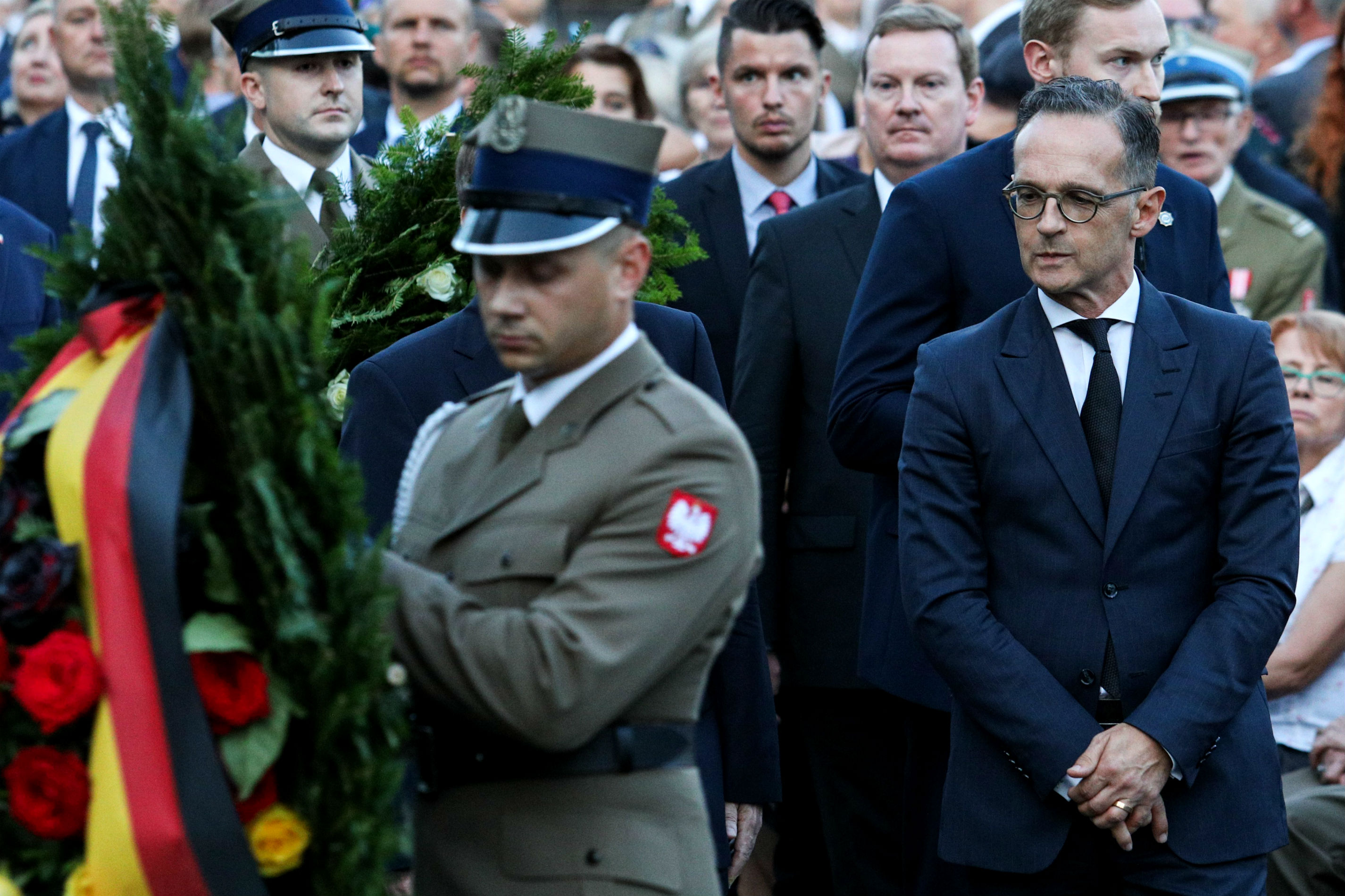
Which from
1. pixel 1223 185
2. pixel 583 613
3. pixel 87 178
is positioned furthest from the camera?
pixel 87 178

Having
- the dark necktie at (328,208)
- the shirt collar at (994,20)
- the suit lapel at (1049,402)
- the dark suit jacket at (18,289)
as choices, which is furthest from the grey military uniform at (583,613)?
the shirt collar at (994,20)

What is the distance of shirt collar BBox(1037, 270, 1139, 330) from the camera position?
3.94m

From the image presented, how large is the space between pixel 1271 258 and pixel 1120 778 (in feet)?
13.7

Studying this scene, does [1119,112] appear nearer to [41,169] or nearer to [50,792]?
[50,792]

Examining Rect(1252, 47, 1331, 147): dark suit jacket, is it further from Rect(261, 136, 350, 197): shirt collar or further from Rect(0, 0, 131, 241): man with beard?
Rect(0, 0, 131, 241): man with beard

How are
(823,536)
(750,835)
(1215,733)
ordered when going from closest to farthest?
(1215,733) → (750,835) → (823,536)

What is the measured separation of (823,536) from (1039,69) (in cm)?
146

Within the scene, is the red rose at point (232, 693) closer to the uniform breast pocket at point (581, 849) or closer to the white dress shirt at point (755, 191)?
the uniform breast pocket at point (581, 849)

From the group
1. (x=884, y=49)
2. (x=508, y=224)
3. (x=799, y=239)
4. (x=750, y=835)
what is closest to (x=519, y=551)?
(x=508, y=224)

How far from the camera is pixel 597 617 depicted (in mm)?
2637

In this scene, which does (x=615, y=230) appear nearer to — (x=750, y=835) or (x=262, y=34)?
(x=750, y=835)

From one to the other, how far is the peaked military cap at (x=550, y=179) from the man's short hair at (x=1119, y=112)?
1.36m

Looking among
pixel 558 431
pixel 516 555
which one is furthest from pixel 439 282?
pixel 516 555

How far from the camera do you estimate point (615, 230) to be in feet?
9.27
